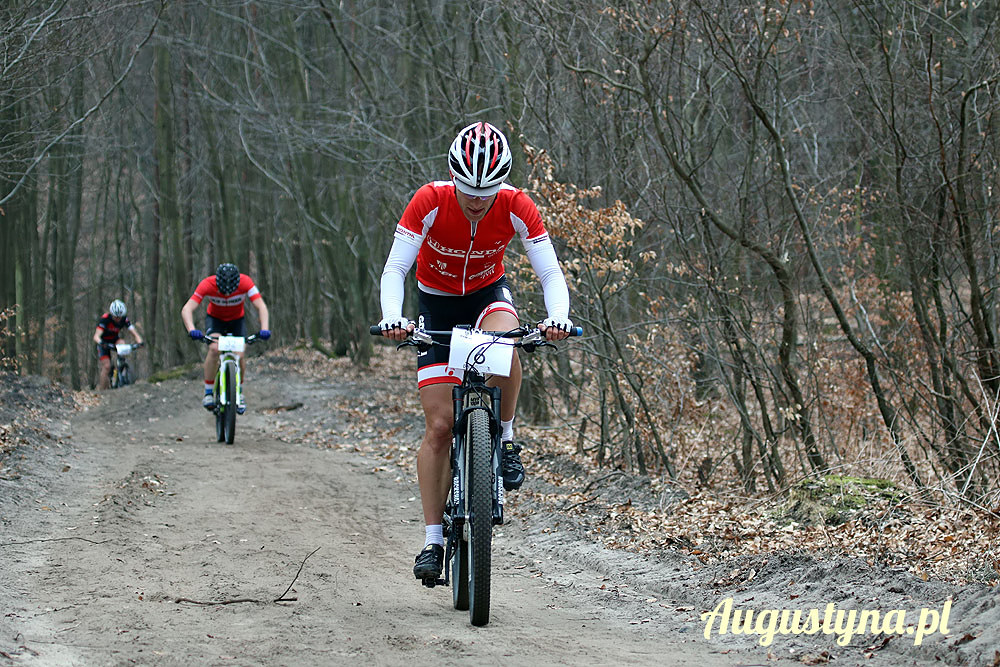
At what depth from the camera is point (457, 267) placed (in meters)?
5.52

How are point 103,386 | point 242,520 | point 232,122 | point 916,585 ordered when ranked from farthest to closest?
point 232,122, point 103,386, point 242,520, point 916,585

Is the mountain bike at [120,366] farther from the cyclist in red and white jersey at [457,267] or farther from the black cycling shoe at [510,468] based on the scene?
the black cycling shoe at [510,468]

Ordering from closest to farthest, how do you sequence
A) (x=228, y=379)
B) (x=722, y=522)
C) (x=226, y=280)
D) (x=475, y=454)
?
1. (x=475, y=454)
2. (x=722, y=522)
3. (x=228, y=379)
4. (x=226, y=280)

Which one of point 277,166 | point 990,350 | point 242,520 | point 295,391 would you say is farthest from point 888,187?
point 277,166

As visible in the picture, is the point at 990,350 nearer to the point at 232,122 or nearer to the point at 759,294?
the point at 759,294

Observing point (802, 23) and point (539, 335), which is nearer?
point (539, 335)

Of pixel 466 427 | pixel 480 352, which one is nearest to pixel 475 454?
pixel 466 427

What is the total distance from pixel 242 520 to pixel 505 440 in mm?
3254

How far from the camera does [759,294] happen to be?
9.91 metres

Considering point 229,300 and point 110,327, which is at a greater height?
point 229,300

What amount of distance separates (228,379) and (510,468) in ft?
24.7

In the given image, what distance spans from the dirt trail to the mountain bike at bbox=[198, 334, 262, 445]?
136 cm

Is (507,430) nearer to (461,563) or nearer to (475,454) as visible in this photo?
(475,454)

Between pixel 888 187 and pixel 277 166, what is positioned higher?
pixel 277 166
